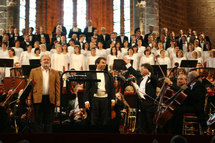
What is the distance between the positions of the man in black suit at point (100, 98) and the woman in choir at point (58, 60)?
15.9ft

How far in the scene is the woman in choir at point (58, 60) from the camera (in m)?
10.4

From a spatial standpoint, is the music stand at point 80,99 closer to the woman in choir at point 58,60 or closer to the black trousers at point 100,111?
the black trousers at point 100,111

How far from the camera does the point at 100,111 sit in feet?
18.6

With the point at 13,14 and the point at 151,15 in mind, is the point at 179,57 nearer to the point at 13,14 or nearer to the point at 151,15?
the point at 151,15

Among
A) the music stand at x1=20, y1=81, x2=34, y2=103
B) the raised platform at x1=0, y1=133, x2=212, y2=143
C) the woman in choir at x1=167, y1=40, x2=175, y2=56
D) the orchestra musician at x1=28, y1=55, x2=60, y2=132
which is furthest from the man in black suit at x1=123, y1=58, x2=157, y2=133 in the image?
the woman in choir at x1=167, y1=40, x2=175, y2=56

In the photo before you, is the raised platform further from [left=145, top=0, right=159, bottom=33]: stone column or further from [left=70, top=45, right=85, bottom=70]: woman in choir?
[left=145, top=0, right=159, bottom=33]: stone column

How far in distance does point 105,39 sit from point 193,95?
25.6 ft

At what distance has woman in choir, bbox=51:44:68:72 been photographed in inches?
408

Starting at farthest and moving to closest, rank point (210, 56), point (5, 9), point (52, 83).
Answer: point (5, 9)
point (210, 56)
point (52, 83)

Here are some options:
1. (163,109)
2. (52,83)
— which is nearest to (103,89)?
(52,83)

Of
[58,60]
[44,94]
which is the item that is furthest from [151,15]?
[44,94]

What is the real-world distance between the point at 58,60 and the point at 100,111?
5.04m

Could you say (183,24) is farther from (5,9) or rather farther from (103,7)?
(5,9)

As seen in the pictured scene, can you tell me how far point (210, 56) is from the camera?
10.7 metres
